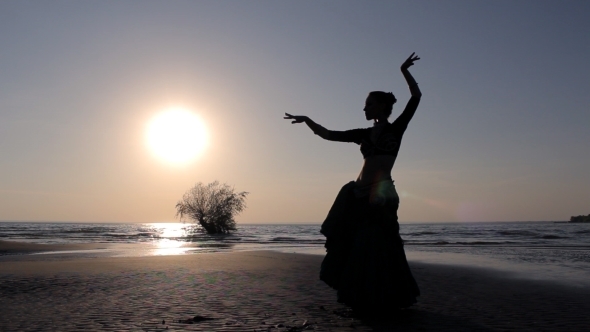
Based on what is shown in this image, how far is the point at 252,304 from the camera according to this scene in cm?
599

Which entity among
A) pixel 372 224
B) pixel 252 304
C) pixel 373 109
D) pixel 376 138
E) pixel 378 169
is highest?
pixel 373 109

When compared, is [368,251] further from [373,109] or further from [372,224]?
[373,109]

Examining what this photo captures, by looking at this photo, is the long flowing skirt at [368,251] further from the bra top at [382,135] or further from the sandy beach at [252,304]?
the bra top at [382,135]

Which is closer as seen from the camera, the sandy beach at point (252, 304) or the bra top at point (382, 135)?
the sandy beach at point (252, 304)

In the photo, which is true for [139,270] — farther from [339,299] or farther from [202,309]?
[339,299]

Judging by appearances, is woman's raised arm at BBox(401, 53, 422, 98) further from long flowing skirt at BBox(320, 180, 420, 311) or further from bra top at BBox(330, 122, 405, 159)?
long flowing skirt at BBox(320, 180, 420, 311)

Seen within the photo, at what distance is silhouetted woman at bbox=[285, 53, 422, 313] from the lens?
5012 mm

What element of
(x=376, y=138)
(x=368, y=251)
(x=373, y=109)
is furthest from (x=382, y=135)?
(x=368, y=251)

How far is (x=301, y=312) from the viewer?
5.46 metres

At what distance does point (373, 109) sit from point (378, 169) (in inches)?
26.7

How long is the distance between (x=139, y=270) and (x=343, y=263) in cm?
644

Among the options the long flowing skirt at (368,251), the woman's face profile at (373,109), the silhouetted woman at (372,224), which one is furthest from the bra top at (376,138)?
the long flowing skirt at (368,251)

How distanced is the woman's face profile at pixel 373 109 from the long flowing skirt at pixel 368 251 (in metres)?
0.74

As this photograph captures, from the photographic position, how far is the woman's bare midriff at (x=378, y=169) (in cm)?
516
